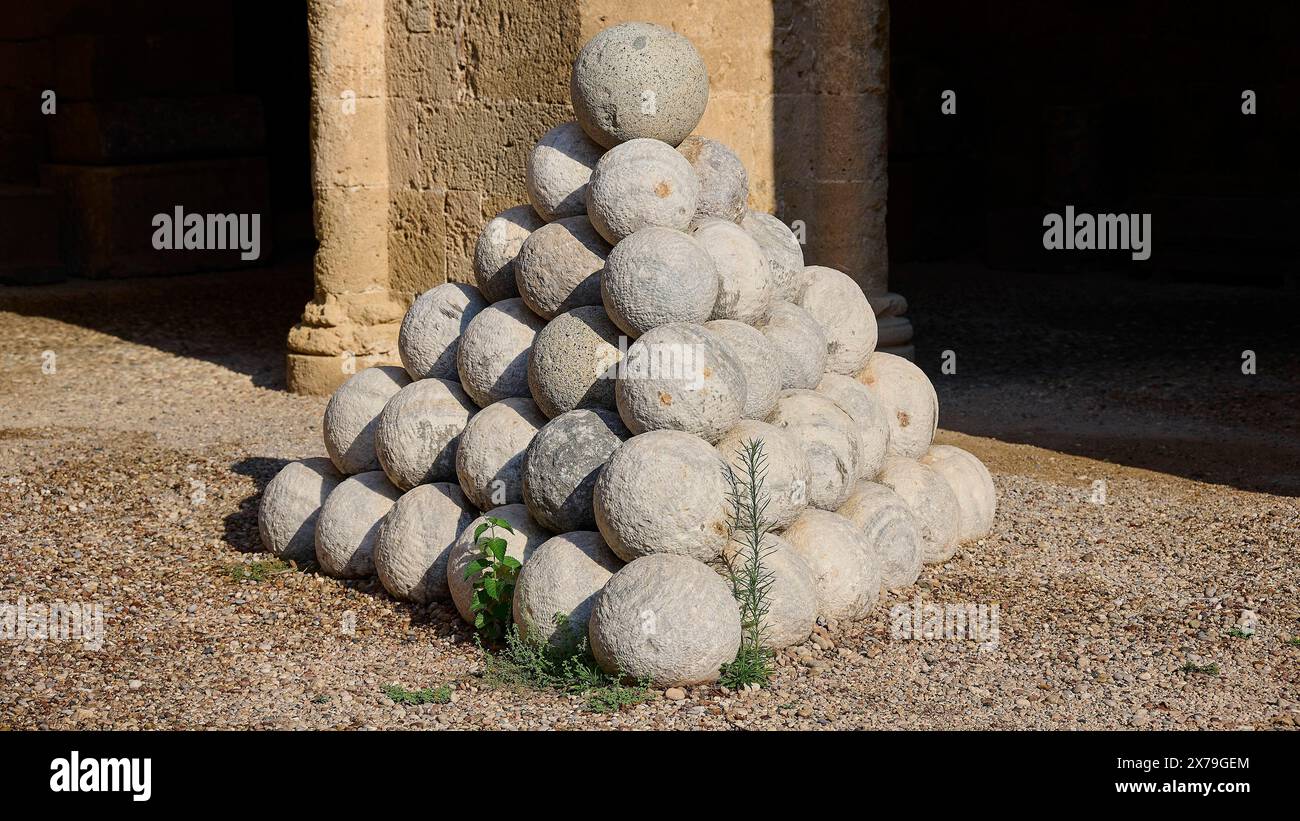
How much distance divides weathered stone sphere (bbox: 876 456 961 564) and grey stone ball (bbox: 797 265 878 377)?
0.46m

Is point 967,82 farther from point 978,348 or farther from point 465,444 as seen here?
point 465,444

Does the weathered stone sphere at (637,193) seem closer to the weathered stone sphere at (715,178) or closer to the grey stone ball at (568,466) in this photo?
the weathered stone sphere at (715,178)

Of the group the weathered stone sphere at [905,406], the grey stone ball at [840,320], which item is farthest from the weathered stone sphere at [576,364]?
the weathered stone sphere at [905,406]

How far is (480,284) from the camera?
19.4 ft

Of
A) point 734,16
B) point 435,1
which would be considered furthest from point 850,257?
point 435,1

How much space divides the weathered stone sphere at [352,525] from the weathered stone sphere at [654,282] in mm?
1233

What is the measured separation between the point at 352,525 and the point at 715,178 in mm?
1927

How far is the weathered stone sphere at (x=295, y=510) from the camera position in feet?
19.5

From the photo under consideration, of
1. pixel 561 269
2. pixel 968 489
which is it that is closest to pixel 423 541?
pixel 561 269

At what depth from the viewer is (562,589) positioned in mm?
4758

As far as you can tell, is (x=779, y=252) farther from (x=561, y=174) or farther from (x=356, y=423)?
(x=356, y=423)

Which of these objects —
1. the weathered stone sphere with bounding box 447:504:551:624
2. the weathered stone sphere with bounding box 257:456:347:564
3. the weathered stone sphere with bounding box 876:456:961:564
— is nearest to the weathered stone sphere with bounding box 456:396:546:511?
the weathered stone sphere with bounding box 447:504:551:624

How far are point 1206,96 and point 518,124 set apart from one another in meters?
8.27

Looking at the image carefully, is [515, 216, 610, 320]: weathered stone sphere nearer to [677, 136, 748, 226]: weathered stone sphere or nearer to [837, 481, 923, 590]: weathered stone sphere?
[677, 136, 748, 226]: weathered stone sphere
